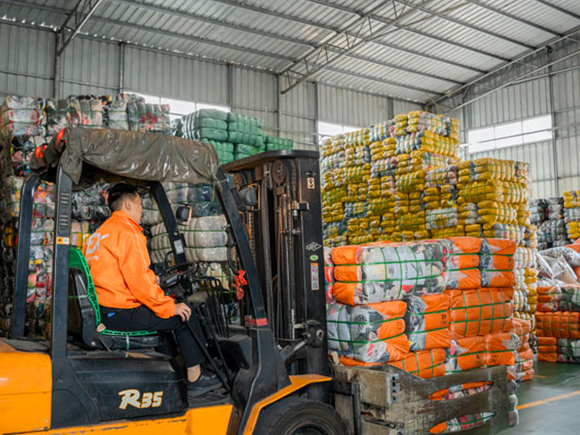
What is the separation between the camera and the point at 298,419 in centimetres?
347

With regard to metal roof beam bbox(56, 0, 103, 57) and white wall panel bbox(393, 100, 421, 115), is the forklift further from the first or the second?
white wall panel bbox(393, 100, 421, 115)

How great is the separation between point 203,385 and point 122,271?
93 centimetres

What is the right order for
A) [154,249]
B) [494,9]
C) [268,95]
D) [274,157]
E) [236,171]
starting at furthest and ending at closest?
[268,95] → [494,9] → [154,249] → [236,171] → [274,157]

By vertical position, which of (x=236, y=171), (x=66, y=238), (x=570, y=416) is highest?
(x=236, y=171)

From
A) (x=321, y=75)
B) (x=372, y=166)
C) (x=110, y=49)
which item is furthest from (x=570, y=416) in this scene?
(x=321, y=75)

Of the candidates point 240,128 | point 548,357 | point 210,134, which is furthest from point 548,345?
point 210,134

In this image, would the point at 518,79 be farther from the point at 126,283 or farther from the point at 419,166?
the point at 126,283

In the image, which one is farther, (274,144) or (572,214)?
(572,214)

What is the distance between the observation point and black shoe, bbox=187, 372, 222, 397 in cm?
362

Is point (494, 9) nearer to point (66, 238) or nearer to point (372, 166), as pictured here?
point (372, 166)

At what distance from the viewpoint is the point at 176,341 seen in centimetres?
357

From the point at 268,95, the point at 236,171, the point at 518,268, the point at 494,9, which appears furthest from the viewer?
the point at 268,95

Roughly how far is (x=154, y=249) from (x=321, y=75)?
12.8m

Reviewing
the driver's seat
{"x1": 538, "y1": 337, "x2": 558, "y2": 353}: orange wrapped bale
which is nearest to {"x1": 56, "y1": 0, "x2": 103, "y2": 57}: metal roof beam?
{"x1": 538, "y1": 337, "x2": 558, "y2": 353}: orange wrapped bale
